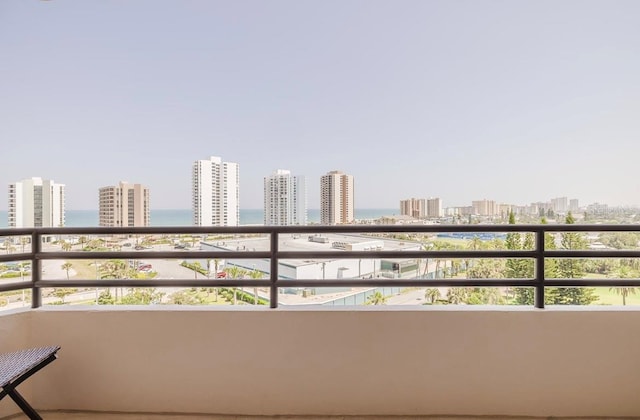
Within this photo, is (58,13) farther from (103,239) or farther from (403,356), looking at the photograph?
(403,356)

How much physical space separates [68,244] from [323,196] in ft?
9.70

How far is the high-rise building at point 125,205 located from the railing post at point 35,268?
1436mm

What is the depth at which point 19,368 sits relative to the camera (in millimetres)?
1365

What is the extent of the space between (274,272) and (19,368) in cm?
119

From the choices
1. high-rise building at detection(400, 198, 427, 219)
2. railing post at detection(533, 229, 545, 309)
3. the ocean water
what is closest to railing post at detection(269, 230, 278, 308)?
the ocean water

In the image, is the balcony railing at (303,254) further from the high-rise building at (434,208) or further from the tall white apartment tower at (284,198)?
the tall white apartment tower at (284,198)

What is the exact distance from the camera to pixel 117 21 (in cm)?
362

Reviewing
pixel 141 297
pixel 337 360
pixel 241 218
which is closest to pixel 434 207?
pixel 241 218

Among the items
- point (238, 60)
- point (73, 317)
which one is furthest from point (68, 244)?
point (238, 60)

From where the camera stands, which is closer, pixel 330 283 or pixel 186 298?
pixel 330 283

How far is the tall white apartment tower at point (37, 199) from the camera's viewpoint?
11.1 ft

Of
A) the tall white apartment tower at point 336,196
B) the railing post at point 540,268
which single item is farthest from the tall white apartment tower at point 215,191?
the railing post at point 540,268

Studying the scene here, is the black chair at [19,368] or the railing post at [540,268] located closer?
the black chair at [19,368]

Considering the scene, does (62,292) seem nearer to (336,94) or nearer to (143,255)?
(143,255)
